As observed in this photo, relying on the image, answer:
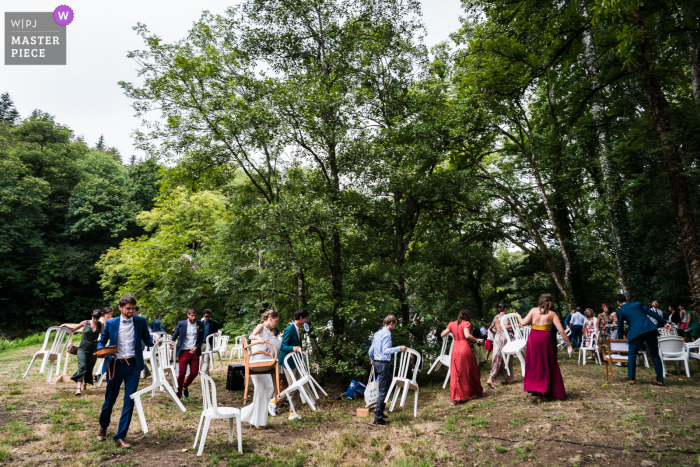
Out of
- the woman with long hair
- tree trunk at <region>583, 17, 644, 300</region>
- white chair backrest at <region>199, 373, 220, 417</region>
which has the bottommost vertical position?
the woman with long hair

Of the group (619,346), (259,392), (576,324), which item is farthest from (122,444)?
(576,324)

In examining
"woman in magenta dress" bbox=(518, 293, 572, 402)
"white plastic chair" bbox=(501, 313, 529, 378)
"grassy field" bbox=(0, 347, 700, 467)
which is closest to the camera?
"grassy field" bbox=(0, 347, 700, 467)

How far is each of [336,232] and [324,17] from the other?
18.7 feet

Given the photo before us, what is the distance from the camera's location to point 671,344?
22.3 feet

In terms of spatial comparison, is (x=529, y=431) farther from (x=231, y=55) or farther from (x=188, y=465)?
(x=231, y=55)

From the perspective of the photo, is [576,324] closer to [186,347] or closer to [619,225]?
[619,225]

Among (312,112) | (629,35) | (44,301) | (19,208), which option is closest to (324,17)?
(312,112)

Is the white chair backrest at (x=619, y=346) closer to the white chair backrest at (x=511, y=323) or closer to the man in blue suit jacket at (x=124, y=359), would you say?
the white chair backrest at (x=511, y=323)

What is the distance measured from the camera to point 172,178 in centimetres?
1012

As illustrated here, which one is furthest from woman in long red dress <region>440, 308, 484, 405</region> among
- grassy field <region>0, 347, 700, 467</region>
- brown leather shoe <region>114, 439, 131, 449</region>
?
brown leather shoe <region>114, 439, 131, 449</region>

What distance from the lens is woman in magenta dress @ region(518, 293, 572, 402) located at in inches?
224

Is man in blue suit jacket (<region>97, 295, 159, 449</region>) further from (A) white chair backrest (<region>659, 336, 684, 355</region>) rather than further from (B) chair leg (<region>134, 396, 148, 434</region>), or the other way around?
(A) white chair backrest (<region>659, 336, 684, 355</region>)

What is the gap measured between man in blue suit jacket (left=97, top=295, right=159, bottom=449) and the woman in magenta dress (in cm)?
553

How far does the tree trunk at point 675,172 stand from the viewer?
21.9 ft
